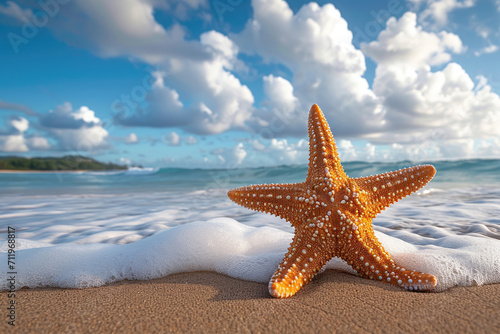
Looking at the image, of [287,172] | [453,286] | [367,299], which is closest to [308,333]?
[367,299]

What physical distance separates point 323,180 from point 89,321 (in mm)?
2194

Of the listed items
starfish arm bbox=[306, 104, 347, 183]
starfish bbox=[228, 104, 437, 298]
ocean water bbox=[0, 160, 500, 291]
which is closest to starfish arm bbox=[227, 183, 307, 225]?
starfish bbox=[228, 104, 437, 298]

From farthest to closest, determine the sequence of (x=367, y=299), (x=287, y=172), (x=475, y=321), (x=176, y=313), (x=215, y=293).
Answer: (x=287, y=172)
(x=215, y=293)
(x=367, y=299)
(x=176, y=313)
(x=475, y=321)

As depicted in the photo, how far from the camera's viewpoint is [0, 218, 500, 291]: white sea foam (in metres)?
3.07

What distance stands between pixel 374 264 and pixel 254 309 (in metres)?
1.21

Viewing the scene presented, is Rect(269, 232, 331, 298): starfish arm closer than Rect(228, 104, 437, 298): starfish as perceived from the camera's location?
Yes

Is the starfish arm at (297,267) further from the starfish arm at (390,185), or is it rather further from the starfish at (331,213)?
the starfish arm at (390,185)

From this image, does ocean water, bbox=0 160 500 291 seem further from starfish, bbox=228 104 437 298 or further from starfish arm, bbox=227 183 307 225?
starfish arm, bbox=227 183 307 225

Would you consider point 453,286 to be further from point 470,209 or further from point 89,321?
point 470,209

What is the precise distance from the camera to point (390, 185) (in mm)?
3072

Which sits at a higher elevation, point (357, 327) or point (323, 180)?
point (323, 180)

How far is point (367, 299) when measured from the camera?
8.12 ft

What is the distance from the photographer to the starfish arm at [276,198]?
3.03m

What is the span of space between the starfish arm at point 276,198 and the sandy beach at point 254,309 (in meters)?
0.71
